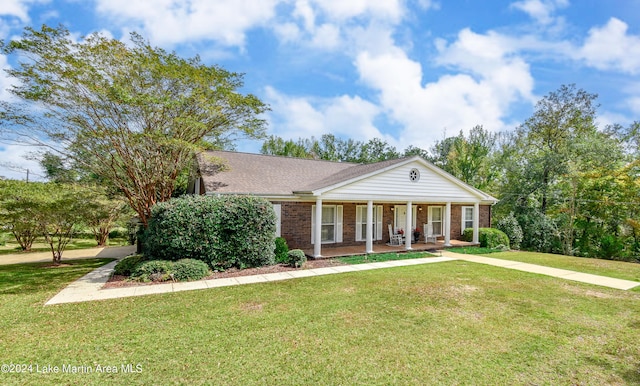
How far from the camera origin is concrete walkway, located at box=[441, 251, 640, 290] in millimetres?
8891

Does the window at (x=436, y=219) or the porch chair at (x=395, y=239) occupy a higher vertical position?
the window at (x=436, y=219)

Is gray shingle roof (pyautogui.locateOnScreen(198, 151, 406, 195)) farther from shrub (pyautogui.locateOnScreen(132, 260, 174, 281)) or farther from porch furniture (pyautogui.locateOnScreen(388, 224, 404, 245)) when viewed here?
porch furniture (pyautogui.locateOnScreen(388, 224, 404, 245))

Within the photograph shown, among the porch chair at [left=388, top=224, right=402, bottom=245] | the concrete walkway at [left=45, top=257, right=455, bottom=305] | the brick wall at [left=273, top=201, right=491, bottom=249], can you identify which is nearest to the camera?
the concrete walkway at [left=45, top=257, right=455, bottom=305]

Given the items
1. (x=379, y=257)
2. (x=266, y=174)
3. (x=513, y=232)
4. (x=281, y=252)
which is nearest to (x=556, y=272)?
(x=379, y=257)

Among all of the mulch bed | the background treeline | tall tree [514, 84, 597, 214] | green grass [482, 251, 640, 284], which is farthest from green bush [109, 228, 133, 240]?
tall tree [514, 84, 597, 214]

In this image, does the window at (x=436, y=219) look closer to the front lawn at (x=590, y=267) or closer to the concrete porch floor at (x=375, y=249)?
the concrete porch floor at (x=375, y=249)

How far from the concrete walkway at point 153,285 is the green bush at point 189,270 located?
36 centimetres

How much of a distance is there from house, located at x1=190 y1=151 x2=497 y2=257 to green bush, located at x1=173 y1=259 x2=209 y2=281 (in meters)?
3.51

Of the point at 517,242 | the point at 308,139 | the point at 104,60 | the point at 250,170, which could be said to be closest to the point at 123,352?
the point at 104,60

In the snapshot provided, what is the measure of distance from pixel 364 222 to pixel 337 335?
1126cm

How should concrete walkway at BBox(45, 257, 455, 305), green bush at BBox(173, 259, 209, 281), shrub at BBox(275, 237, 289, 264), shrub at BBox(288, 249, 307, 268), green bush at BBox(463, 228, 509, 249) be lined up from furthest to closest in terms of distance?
green bush at BBox(463, 228, 509, 249), shrub at BBox(275, 237, 289, 264), shrub at BBox(288, 249, 307, 268), green bush at BBox(173, 259, 209, 281), concrete walkway at BBox(45, 257, 455, 305)

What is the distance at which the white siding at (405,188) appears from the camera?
1323 centimetres

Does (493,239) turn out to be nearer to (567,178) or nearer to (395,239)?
(395,239)

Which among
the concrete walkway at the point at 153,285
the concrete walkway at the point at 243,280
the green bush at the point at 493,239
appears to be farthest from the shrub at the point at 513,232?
the concrete walkway at the point at 153,285
